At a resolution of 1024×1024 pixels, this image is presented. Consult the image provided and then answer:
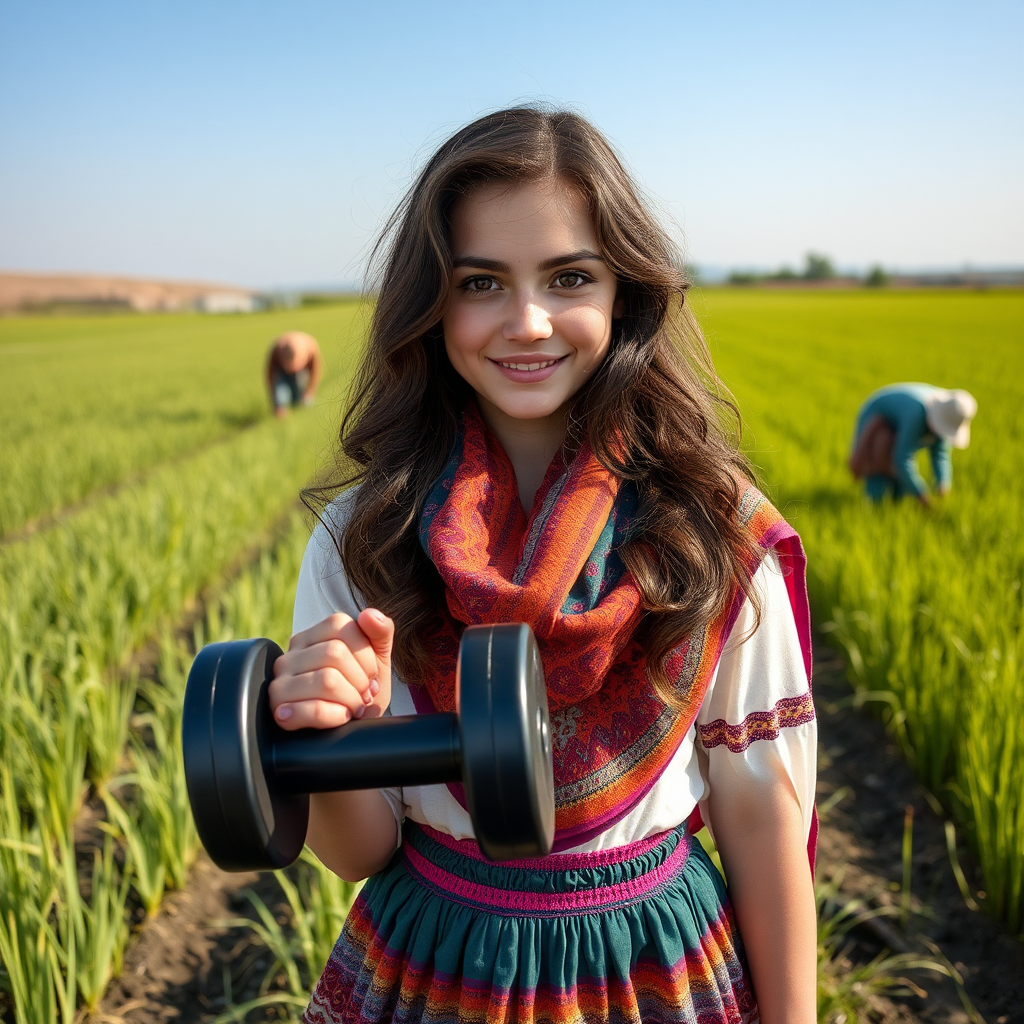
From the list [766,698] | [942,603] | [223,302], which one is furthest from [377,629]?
[223,302]

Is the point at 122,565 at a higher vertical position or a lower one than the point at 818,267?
lower

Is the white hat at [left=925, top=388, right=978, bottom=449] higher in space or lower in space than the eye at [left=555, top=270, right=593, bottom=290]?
lower

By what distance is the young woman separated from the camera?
40.3 inches

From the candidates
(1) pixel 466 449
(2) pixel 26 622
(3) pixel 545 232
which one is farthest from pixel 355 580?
(2) pixel 26 622

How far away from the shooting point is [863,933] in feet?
7.04

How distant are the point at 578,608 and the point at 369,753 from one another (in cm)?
35

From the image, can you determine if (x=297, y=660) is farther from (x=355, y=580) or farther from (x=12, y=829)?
(x=12, y=829)

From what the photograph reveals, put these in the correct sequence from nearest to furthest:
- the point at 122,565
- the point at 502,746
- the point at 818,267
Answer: the point at 502,746 < the point at 122,565 < the point at 818,267

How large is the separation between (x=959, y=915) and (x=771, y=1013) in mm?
1437

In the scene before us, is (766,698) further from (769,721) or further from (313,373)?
(313,373)

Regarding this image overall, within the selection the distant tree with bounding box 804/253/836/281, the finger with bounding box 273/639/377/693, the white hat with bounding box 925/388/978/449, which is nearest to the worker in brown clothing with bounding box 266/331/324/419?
the white hat with bounding box 925/388/978/449

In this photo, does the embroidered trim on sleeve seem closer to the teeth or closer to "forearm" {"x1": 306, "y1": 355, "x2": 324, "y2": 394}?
the teeth

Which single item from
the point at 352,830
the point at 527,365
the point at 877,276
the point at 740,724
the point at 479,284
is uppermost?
the point at 877,276

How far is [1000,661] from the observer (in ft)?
8.46
